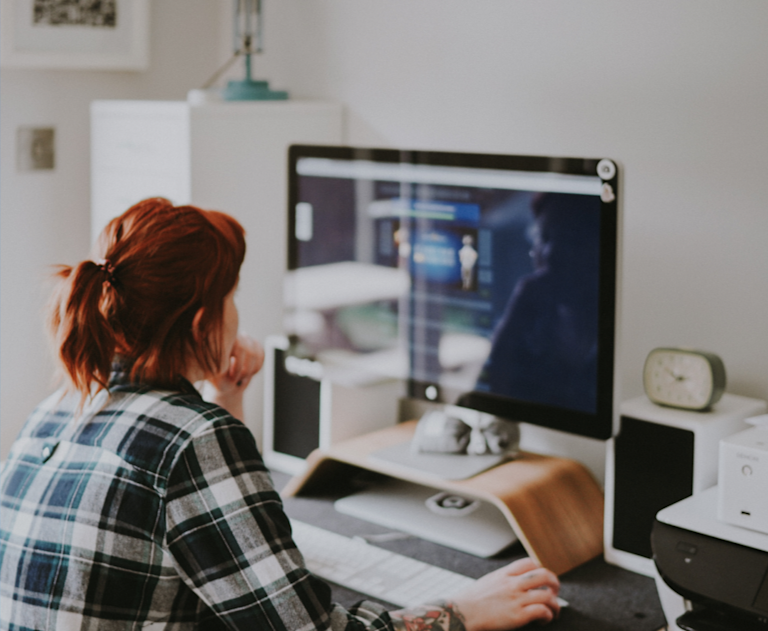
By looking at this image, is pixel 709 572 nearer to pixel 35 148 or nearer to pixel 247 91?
pixel 247 91

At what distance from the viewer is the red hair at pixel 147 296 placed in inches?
41.7

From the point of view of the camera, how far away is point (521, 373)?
156 cm

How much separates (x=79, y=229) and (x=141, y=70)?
0.40 m

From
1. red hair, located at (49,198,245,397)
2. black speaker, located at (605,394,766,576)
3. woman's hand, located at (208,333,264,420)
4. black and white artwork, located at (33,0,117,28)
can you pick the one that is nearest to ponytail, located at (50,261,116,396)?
red hair, located at (49,198,245,397)

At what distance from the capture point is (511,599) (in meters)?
1.31

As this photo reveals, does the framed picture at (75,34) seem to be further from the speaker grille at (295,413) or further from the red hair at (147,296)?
the red hair at (147,296)

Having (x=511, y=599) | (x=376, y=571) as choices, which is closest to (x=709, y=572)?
(x=511, y=599)

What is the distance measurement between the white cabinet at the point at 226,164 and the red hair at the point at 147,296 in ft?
2.78

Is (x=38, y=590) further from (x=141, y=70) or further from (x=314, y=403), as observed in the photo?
(x=141, y=70)

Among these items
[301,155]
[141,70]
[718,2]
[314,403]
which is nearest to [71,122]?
[141,70]

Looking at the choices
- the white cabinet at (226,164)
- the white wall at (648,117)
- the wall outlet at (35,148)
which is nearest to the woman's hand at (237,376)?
the white cabinet at (226,164)

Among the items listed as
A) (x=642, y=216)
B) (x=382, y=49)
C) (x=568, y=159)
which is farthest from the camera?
(x=382, y=49)

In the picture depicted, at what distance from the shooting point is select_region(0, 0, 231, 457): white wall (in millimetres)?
2084

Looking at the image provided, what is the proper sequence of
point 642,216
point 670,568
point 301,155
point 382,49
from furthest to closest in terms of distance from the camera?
point 382,49 < point 301,155 < point 642,216 < point 670,568
